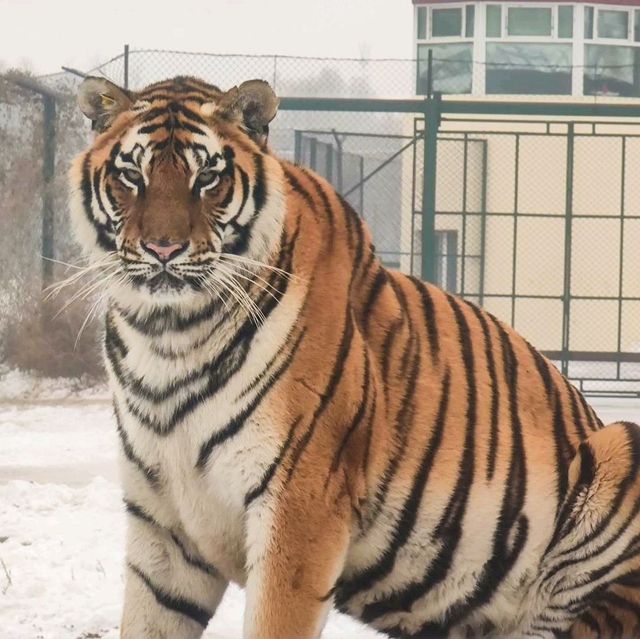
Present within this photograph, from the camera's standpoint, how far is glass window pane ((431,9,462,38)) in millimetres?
15469

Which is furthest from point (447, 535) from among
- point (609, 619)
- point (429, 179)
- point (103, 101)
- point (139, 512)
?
point (429, 179)

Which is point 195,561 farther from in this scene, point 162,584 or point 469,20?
point 469,20

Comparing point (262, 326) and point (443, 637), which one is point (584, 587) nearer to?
point (443, 637)

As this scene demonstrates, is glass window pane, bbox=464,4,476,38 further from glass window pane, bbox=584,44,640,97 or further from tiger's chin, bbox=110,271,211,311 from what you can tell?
tiger's chin, bbox=110,271,211,311

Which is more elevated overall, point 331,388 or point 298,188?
point 298,188

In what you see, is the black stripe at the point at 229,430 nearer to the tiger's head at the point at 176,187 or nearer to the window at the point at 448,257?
the tiger's head at the point at 176,187

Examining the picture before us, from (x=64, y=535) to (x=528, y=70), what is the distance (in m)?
11.9

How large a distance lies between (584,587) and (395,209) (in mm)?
11954

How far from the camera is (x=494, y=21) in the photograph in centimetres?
1561

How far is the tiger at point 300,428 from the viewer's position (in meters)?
2.85

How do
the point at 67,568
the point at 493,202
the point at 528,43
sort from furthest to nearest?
the point at 528,43, the point at 493,202, the point at 67,568

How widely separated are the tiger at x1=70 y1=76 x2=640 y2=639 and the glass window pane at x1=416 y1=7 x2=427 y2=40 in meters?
12.5

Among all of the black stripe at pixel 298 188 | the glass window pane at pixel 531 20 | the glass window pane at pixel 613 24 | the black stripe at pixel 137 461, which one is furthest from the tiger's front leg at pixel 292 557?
the glass window pane at pixel 613 24

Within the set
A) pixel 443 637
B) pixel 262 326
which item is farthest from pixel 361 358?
pixel 443 637
